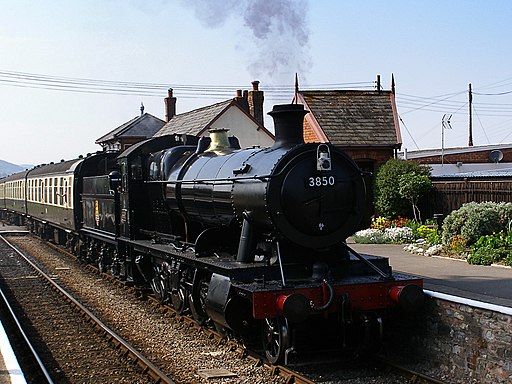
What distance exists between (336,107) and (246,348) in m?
17.8

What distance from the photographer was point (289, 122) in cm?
898

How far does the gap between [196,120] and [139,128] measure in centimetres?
1787

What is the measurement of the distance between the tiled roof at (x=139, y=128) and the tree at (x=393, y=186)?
32.5 metres

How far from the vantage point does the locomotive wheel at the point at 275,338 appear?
7965 mm

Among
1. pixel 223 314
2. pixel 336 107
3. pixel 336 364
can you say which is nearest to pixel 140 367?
pixel 223 314

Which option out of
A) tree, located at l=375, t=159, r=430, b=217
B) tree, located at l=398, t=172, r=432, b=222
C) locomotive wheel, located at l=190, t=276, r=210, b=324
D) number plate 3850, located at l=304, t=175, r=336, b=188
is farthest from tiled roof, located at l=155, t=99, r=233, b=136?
number plate 3850, located at l=304, t=175, r=336, b=188

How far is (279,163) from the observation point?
27.6ft

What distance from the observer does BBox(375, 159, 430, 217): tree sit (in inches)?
848

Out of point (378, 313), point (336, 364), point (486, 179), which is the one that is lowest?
point (336, 364)

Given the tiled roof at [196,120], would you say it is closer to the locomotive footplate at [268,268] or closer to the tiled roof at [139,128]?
the tiled roof at [139,128]

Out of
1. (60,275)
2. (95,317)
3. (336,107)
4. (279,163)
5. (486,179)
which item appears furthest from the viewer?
(336,107)

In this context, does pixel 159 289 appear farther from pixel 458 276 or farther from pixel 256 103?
pixel 256 103

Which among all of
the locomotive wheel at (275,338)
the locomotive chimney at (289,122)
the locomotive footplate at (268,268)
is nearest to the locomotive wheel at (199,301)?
the locomotive footplate at (268,268)

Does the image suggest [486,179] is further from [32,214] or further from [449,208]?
[32,214]
